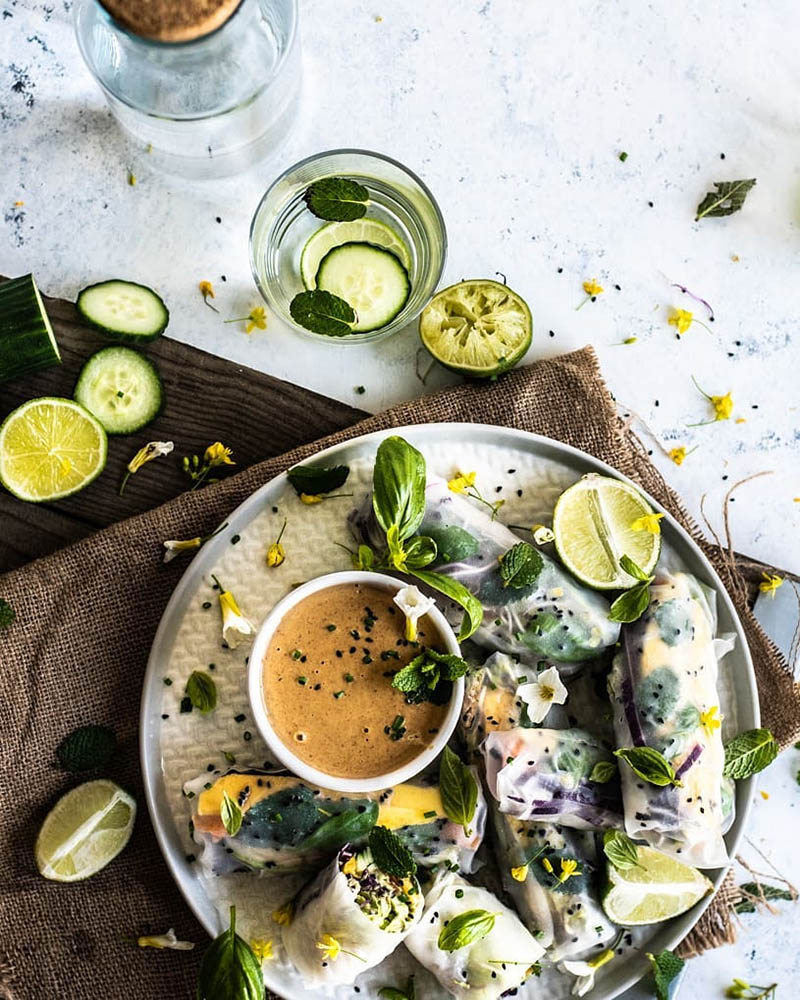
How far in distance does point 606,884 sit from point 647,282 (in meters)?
1.42

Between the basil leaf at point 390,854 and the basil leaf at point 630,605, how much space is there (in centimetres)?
63

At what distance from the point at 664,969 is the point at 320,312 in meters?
1.62

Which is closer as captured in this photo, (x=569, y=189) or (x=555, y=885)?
(x=555, y=885)

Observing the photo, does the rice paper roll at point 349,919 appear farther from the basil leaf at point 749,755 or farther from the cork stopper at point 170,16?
the cork stopper at point 170,16

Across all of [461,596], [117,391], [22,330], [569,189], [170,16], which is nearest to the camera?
[170,16]

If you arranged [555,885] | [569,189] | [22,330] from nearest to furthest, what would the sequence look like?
[555,885], [22,330], [569,189]

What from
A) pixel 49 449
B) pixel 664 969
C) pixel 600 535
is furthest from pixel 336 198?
pixel 664 969

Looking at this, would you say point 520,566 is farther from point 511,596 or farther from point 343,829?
point 343,829

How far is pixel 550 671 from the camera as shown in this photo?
214 cm

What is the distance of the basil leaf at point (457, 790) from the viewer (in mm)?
2107

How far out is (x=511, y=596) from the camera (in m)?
2.20

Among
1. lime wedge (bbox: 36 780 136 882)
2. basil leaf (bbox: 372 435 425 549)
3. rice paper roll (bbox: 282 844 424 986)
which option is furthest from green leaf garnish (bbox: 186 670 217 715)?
basil leaf (bbox: 372 435 425 549)

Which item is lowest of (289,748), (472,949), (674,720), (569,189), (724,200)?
(472,949)

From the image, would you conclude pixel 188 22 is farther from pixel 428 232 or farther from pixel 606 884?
pixel 606 884
